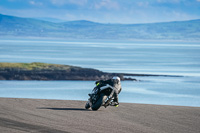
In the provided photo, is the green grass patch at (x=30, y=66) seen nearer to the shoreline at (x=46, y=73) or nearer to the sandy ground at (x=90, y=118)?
the shoreline at (x=46, y=73)

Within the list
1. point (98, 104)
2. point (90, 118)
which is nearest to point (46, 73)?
point (98, 104)

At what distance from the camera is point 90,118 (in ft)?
35.0

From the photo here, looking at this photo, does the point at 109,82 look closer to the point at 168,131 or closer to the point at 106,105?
the point at 106,105

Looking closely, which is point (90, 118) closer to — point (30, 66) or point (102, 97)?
point (102, 97)

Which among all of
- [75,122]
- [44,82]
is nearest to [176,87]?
[44,82]

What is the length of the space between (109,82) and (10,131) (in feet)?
15.3

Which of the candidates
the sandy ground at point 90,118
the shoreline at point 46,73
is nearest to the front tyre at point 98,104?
the sandy ground at point 90,118

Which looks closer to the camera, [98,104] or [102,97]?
[98,104]

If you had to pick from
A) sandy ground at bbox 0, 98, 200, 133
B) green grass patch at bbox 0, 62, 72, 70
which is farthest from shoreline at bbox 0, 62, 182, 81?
sandy ground at bbox 0, 98, 200, 133

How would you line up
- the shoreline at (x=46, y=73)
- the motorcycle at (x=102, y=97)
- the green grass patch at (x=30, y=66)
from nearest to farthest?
the motorcycle at (x=102, y=97) < the shoreline at (x=46, y=73) < the green grass patch at (x=30, y=66)

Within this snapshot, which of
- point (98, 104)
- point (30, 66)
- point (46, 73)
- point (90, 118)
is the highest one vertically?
point (30, 66)

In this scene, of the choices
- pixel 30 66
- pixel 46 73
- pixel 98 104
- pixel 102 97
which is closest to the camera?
pixel 98 104

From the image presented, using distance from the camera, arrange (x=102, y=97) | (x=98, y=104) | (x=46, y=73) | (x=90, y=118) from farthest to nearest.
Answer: (x=46, y=73)
(x=102, y=97)
(x=98, y=104)
(x=90, y=118)

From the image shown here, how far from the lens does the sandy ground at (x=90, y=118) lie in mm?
9062
